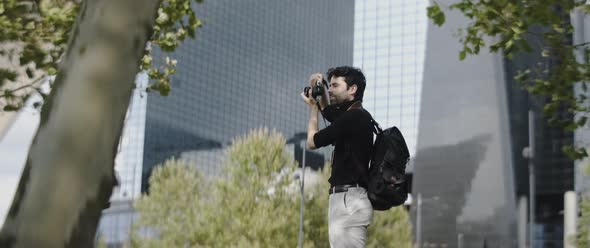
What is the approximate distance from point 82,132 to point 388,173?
2228 millimetres

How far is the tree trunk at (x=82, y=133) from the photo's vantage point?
3164mm

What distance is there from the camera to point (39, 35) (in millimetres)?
12539

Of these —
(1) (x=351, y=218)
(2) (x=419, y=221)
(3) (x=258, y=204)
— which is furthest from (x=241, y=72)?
(1) (x=351, y=218)

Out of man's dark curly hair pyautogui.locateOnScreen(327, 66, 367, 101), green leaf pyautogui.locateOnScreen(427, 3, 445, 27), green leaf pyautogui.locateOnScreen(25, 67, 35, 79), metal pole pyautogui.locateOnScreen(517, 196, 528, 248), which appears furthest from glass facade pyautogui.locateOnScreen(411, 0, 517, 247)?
man's dark curly hair pyautogui.locateOnScreen(327, 66, 367, 101)

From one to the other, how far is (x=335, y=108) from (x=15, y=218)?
270 cm

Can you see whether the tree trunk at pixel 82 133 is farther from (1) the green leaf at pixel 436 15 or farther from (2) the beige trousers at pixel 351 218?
(1) the green leaf at pixel 436 15

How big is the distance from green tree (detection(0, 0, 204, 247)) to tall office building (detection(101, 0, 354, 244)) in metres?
101

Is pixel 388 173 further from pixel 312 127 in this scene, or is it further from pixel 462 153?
pixel 462 153

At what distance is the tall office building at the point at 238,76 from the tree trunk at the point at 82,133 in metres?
Answer: 101

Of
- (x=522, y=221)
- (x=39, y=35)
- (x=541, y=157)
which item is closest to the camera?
(x=39, y=35)

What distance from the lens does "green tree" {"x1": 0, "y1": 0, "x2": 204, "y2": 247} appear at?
316cm

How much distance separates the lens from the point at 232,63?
126 metres

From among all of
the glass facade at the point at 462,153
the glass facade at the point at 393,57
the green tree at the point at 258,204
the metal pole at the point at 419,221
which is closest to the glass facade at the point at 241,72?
the glass facade at the point at 393,57

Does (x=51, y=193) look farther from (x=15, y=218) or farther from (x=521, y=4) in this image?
(x=521, y=4)
